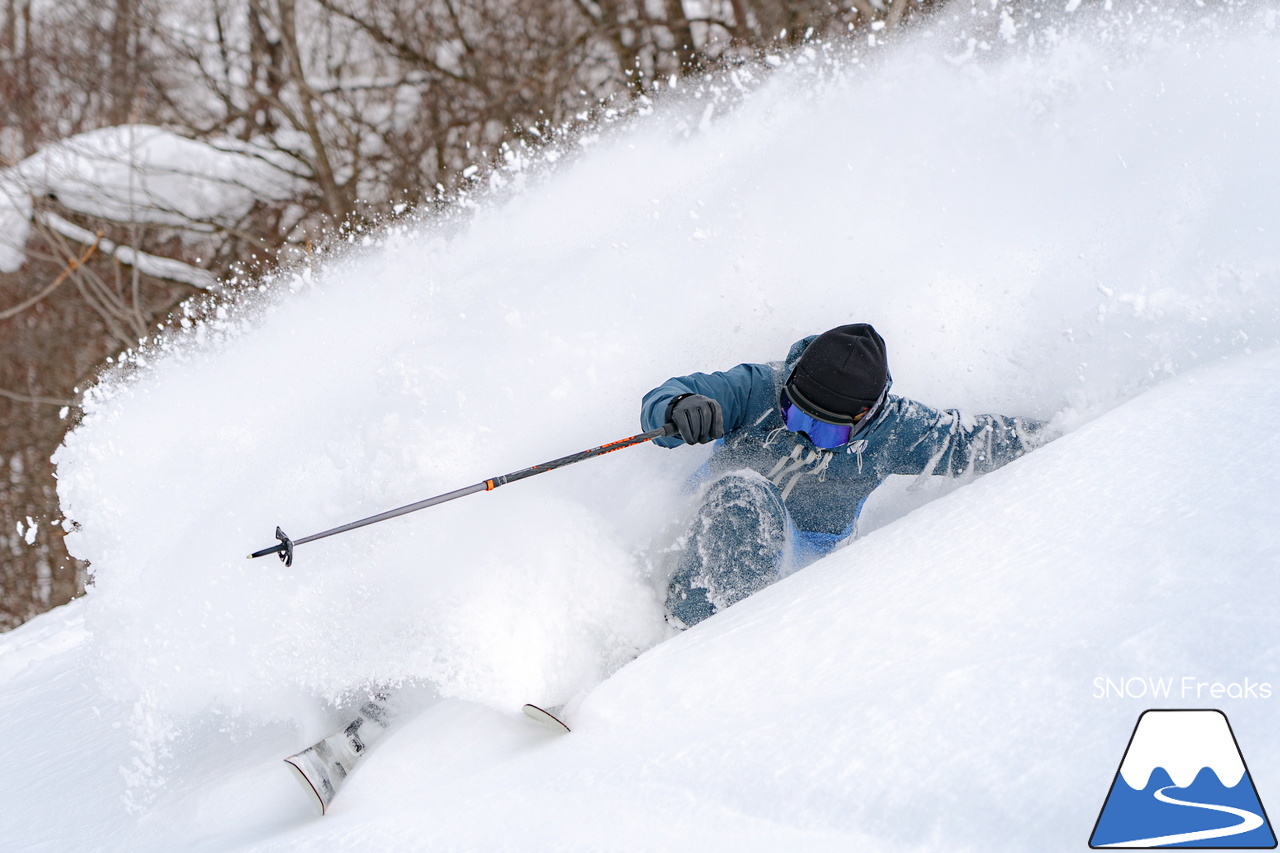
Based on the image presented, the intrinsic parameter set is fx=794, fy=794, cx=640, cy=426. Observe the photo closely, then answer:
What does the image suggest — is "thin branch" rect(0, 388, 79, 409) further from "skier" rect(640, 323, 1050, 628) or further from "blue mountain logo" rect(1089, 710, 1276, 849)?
"blue mountain logo" rect(1089, 710, 1276, 849)

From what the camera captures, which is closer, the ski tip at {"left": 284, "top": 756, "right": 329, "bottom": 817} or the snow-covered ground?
the snow-covered ground

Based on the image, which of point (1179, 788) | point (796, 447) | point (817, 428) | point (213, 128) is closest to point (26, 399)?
point (213, 128)

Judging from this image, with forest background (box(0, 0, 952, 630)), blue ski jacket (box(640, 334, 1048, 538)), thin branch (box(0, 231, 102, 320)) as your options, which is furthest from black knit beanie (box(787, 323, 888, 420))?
thin branch (box(0, 231, 102, 320))

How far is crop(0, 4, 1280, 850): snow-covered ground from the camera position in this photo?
1172 mm

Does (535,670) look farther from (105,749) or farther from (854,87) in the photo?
(854,87)

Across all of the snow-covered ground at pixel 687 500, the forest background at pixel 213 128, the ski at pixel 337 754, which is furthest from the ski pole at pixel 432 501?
the forest background at pixel 213 128

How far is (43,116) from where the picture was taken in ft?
22.5

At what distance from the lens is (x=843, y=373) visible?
1.66 m

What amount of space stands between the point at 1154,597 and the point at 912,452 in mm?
790

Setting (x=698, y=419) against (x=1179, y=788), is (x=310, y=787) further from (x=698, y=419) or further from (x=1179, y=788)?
(x=1179, y=788)

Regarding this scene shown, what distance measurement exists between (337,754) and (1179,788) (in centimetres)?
151

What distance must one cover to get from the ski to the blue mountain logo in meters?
1.32

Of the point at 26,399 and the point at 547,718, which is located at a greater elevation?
the point at 26,399

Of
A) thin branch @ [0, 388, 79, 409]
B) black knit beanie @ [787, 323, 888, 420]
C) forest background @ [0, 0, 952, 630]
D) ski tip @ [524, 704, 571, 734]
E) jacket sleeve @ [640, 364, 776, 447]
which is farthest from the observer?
forest background @ [0, 0, 952, 630]
